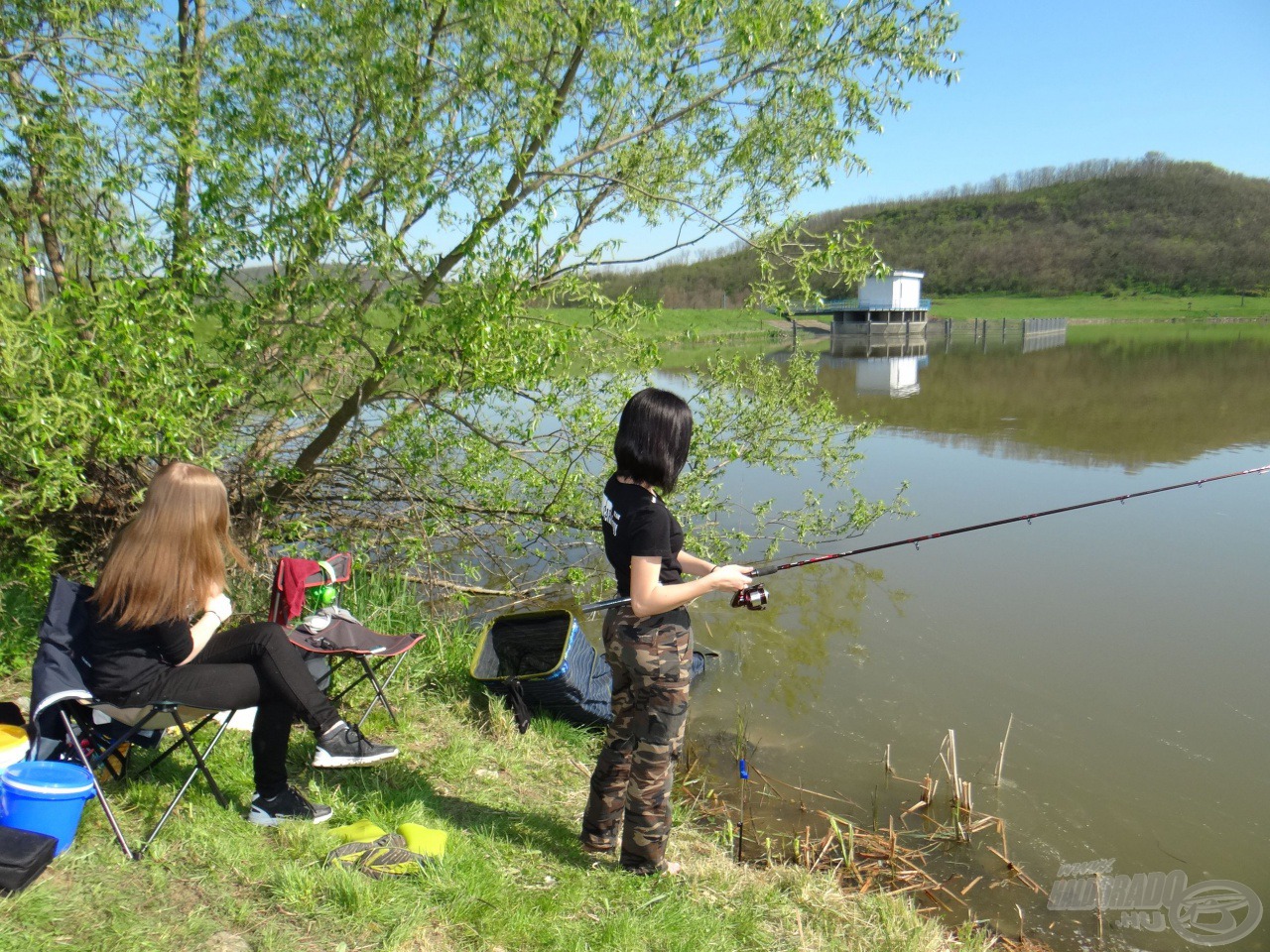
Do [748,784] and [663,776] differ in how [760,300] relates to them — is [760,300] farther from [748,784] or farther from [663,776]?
[663,776]

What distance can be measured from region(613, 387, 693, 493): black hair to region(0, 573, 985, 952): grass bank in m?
1.38

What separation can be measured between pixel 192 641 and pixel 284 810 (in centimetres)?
65

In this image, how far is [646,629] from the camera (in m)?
2.83

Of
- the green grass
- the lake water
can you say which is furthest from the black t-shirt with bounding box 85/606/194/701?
the green grass

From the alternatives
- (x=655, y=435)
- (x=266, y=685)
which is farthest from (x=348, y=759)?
(x=655, y=435)

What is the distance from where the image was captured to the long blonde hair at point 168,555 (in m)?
2.75

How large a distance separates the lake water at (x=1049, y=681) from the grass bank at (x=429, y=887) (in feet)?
3.64

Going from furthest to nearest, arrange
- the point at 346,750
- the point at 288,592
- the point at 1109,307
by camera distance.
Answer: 1. the point at 1109,307
2. the point at 288,592
3. the point at 346,750

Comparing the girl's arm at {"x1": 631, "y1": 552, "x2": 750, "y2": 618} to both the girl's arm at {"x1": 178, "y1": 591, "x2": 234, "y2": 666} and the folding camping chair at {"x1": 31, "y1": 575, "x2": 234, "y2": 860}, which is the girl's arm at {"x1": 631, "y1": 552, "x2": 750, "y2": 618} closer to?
the girl's arm at {"x1": 178, "y1": 591, "x2": 234, "y2": 666}

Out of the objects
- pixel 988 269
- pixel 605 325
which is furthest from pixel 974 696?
pixel 988 269

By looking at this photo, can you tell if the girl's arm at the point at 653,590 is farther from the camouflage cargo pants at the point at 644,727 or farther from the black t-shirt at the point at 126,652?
the black t-shirt at the point at 126,652

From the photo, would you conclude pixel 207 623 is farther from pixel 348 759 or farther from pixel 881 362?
pixel 881 362

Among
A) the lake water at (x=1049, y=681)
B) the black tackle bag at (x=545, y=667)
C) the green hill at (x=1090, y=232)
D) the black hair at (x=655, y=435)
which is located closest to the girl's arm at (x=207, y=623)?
the black hair at (x=655, y=435)

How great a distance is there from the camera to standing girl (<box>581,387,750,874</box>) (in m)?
2.71
